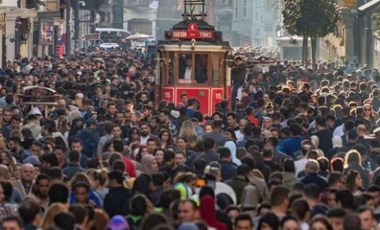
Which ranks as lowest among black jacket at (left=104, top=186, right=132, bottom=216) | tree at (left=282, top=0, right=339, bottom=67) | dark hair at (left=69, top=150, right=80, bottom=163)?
black jacket at (left=104, top=186, right=132, bottom=216)

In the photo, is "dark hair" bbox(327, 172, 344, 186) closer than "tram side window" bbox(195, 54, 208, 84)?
Yes

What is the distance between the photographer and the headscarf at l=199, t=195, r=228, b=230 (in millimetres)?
16266

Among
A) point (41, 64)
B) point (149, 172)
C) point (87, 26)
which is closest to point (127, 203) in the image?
point (149, 172)

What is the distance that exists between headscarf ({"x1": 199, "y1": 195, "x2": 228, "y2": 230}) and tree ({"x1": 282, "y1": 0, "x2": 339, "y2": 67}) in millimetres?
52432

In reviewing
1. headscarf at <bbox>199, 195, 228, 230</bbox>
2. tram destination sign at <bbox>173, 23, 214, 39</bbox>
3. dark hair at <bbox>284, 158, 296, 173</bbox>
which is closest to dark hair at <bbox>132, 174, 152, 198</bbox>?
headscarf at <bbox>199, 195, 228, 230</bbox>

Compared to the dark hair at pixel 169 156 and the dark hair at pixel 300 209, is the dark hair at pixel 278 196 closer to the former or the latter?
the dark hair at pixel 300 209

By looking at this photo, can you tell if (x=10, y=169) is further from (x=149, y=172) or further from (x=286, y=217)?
(x=286, y=217)

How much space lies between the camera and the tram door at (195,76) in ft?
131

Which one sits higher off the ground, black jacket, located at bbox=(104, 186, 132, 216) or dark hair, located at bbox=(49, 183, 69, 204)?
dark hair, located at bbox=(49, 183, 69, 204)

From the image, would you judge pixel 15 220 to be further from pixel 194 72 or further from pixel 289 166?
pixel 194 72

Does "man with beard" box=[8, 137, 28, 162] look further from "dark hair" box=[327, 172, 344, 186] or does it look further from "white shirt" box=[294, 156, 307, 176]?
"dark hair" box=[327, 172, 344, 186]

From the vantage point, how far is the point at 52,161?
70.4 feet

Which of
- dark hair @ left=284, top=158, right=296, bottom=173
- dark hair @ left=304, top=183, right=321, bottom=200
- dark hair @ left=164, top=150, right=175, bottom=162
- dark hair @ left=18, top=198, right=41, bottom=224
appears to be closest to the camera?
dark hair @ left=18, top=198, right=41, bottom=224

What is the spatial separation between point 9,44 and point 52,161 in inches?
1885
